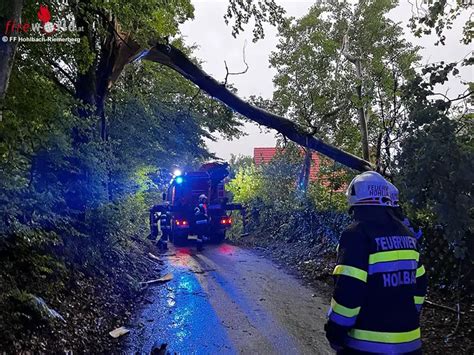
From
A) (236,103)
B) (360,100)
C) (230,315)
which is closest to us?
(230,315)

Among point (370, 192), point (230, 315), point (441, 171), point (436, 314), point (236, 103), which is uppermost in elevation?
point (236, 103)

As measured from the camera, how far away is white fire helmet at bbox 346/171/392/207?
2414 mm

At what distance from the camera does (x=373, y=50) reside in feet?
39.2

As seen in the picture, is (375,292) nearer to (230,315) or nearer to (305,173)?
(230,315)

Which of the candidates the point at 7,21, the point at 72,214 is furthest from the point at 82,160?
the point at 7,21

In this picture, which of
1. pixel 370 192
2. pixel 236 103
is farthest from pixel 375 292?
pixel 236 103

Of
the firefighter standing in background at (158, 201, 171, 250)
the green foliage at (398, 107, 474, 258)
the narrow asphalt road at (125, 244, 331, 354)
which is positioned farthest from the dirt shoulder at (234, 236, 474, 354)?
the firefighter standing in background at (158, 201, 171, 250)

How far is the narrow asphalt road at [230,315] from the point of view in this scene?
182 inches

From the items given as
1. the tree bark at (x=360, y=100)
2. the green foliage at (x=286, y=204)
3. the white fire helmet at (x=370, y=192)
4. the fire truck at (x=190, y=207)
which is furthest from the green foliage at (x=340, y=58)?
the white fire helmet at (x=370, y=192)

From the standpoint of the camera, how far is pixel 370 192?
2.43 meters

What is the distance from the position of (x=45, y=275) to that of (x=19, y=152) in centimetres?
161

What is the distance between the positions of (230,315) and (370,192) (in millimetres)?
4132

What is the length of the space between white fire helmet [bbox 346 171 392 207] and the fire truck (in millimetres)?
11809

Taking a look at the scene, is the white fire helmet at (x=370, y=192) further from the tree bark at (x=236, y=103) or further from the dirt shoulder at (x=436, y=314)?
the tree bark at (x=236, y=103)
